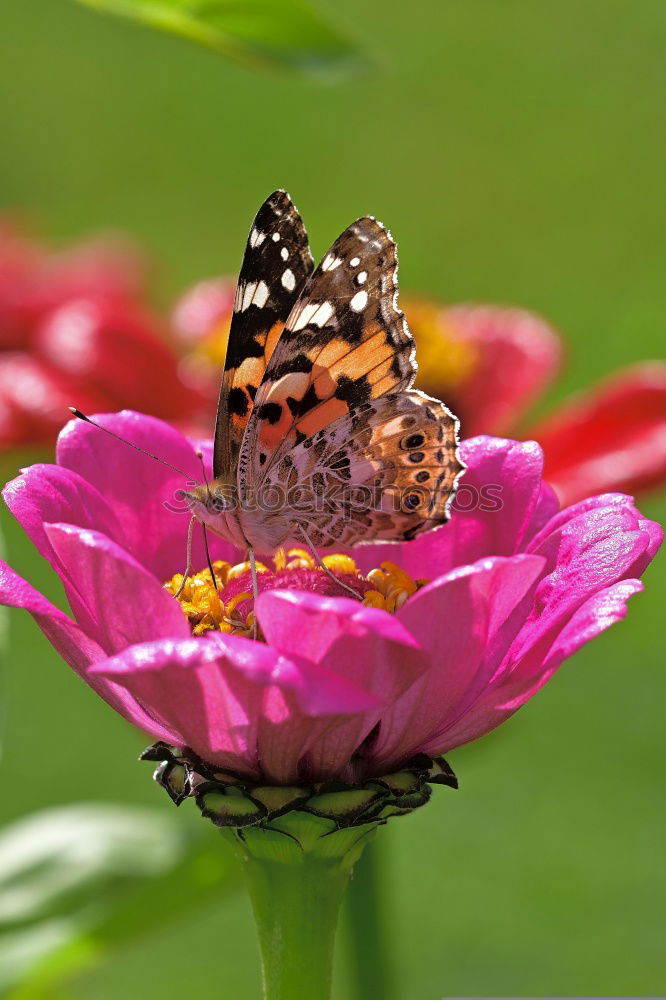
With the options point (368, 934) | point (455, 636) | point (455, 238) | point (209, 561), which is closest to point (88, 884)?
point (368, 934)

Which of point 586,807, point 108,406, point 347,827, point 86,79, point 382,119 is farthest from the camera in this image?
point 86,79

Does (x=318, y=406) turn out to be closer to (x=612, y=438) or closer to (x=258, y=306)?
(x=258, y=306)

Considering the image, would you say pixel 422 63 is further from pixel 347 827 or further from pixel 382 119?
pixel 347 827

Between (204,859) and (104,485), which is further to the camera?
(204,859)

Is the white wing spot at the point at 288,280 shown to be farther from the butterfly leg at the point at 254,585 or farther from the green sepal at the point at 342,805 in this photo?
Answer: the green sepal at the point at 342,805

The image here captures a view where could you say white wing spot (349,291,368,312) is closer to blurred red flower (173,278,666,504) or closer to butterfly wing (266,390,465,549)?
butterfly wing (266,390,465,549)

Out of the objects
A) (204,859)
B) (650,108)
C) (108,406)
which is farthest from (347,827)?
(650,108)
